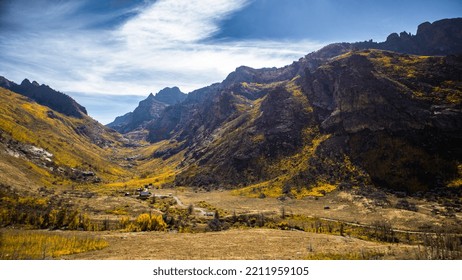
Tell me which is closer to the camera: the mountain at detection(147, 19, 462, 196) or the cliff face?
the cliff face

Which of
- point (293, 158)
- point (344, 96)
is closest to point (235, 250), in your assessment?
point (293, 158)

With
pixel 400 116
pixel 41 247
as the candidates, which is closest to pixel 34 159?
pixel 41 247

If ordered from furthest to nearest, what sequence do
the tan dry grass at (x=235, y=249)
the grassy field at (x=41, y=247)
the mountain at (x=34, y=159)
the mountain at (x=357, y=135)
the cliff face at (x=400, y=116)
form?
1. the mountain at (x=34, y=159)
2. the mountain at (x=357, y=135)
3. the cliff face at (x=400, y=116)
4. the tan dry grass at (x=235, y=249)
5. the grassy field at (x=41, y=247)

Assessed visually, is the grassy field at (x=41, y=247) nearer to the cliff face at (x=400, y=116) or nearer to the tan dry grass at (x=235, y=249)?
the tan dry grass at (x=235, y=249)

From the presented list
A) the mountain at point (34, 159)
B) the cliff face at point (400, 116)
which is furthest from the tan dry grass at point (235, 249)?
A: the mountain at point (34, 159)

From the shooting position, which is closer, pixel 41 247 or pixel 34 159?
pixel 41 247

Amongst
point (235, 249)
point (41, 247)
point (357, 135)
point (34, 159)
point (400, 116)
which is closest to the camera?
point (41, 247)

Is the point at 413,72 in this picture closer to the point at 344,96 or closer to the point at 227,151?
the point at 344,96

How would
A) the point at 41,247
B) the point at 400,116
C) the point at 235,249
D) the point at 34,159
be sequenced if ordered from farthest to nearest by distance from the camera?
the point at 34,159, the point at 400,116, the point at 235,249, the point at 41,247

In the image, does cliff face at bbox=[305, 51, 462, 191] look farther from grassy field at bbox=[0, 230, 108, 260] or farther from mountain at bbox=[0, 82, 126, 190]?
mountain at bbox=[0, 82, 126, 190]

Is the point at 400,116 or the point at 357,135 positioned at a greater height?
the point at 400,116

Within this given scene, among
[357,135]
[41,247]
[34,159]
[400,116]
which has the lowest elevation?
[41,247]

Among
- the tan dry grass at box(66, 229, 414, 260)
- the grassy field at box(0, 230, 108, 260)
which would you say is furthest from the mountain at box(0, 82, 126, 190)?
the tan dry grass at box(66, 229, 414, 260)

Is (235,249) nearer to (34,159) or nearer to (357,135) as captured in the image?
(357,135)
